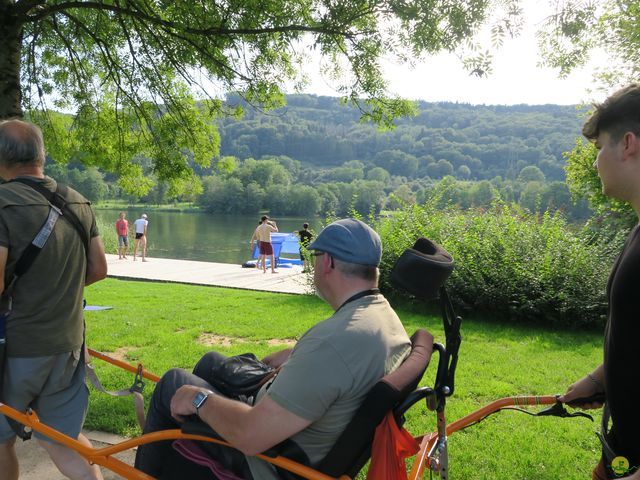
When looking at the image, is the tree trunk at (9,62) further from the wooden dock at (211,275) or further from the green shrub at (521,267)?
the wooden dock at (211,275)

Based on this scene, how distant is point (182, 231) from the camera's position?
5466 centimetres

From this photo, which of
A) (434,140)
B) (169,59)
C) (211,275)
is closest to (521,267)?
(169,59)

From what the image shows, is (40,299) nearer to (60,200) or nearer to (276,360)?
(60,200)

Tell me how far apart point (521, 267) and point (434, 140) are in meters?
139

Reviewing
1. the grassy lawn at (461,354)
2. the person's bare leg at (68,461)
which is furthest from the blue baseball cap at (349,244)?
the grassy lawn at (461,354)

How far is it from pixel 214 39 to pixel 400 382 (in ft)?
19.0

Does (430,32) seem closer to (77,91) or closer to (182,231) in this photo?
(77,91)

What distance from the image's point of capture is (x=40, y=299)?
2.51 meters

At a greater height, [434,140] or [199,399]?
[434,140]

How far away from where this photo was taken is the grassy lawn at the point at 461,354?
3789 mm

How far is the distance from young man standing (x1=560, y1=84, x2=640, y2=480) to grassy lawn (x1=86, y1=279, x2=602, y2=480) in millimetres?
1945

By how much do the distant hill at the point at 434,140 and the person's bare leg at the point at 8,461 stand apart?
109811 millimetres

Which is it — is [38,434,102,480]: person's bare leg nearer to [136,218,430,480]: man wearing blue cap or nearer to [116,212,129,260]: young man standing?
[136,218,430,480]: man wearing blue cap

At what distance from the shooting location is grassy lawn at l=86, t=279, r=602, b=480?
149 inches
